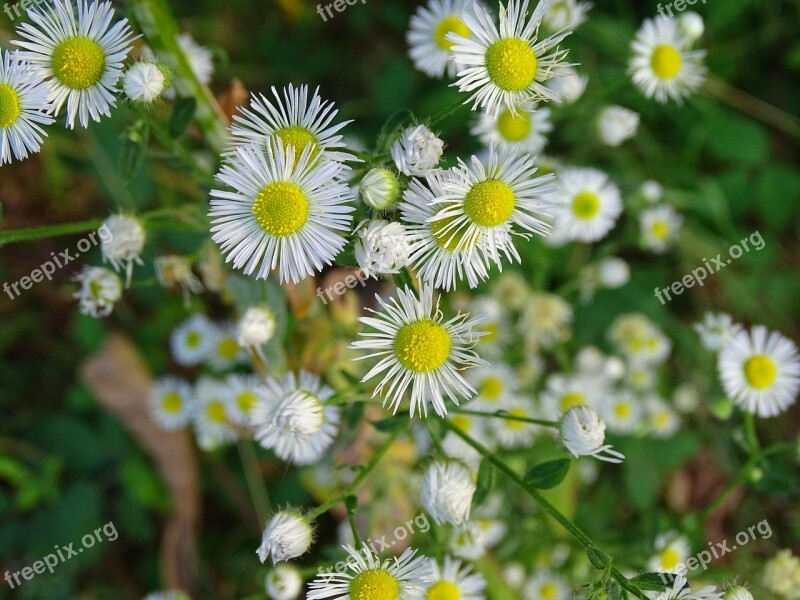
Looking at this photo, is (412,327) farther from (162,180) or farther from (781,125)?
(781,125)

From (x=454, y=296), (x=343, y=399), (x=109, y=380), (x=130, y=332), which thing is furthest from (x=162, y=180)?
(x=343, y=399)

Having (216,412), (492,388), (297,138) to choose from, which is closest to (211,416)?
(216,412)

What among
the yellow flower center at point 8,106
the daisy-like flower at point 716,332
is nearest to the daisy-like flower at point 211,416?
the yellow flower center at point 8,106

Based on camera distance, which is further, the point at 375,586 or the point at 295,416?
the point at 295,416

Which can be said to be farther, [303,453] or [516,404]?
[516,404]

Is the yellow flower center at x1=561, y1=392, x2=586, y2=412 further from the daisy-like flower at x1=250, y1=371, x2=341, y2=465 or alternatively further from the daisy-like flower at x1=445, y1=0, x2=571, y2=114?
the daisy-like flower at x1=445, y1=0, x2=571, y2=114

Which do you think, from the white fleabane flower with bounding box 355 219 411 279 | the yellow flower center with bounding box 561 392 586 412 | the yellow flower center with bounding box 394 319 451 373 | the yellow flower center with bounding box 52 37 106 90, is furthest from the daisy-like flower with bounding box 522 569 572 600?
the yellow flower center with bounding box 52 37 106 90

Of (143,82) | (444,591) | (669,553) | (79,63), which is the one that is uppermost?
(79,63)

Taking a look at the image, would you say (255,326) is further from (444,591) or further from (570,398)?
(570,398)
